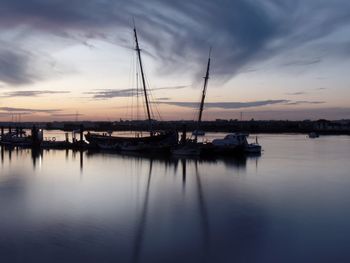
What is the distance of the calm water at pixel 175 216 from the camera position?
33.4 feet

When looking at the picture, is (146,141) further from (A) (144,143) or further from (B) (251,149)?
(B) (251,149)

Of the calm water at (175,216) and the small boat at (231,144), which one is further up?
the small boat at (231,144)

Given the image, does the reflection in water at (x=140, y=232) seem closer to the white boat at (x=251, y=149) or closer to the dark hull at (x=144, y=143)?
the dark hull at (x=144, y=143)

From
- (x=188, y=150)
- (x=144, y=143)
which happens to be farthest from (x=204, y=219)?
(x=144, y=143)

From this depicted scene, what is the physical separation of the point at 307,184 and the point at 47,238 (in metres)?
13.8

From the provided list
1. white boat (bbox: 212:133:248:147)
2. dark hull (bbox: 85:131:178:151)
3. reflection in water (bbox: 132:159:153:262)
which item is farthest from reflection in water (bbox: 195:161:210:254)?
dark hull (bbox: 85:131:178:151)

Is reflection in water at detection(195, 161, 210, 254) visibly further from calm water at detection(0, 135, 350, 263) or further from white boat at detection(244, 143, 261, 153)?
white boat at detection(244, 143, 261, 153)

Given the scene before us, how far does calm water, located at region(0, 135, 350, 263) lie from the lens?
33.4 feet

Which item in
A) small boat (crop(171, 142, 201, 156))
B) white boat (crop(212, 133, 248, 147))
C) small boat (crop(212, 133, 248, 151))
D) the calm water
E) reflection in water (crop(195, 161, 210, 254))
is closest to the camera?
the calm water

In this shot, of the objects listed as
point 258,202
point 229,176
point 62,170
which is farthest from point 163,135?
point 258,202

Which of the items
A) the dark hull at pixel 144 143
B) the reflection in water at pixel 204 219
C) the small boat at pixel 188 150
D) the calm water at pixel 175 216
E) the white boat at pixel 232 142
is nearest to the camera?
the calm water at pixel 175 216

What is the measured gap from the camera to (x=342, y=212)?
14.7 metres

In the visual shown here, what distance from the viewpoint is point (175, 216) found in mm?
13914

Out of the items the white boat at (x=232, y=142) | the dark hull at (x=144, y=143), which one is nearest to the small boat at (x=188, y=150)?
the white boat at (x=232, y=142)
